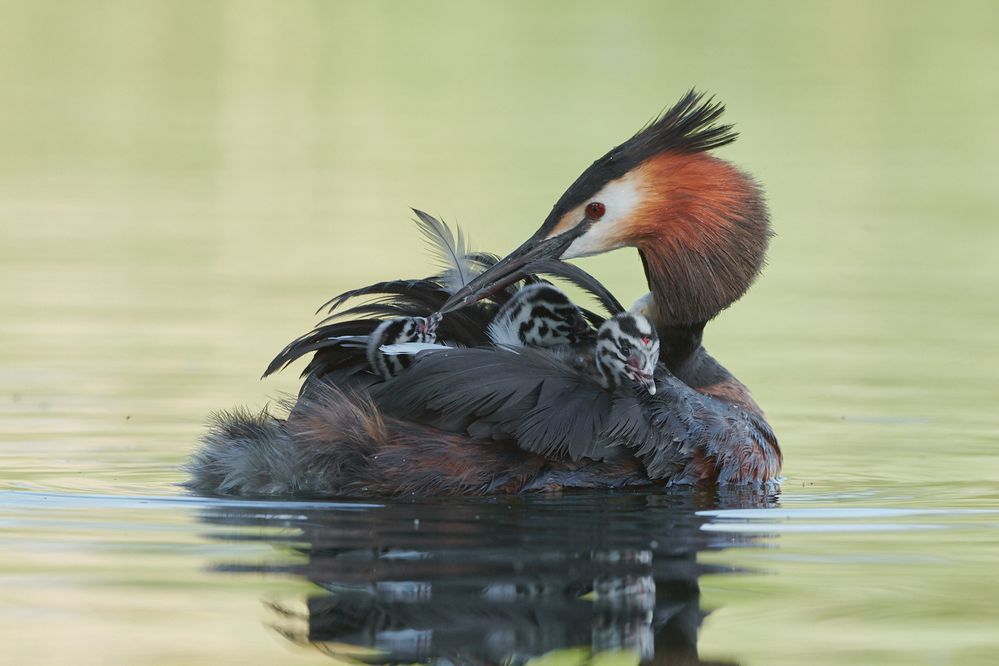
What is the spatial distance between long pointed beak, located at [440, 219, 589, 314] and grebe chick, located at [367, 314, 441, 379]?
0.60 ft

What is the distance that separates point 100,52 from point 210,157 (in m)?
8.69

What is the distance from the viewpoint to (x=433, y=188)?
644 inches

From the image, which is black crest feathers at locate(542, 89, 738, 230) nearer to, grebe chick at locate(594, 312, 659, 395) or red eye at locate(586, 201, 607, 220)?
red eye at locate(586, 201, 607, 220)

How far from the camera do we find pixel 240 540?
630cm

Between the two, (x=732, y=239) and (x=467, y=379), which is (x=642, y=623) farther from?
(x=732, y=239)

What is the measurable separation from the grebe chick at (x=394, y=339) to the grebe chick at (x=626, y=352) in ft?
2.19

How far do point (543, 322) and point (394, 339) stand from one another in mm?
624

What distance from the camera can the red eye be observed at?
7875 millimetres

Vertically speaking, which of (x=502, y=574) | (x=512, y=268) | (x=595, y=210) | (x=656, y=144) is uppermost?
(x=656, y=144)

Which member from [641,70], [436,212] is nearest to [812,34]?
[641,70]

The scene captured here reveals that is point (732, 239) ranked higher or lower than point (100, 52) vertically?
lower

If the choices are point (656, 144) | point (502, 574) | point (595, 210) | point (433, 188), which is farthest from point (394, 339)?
point (433, 188)

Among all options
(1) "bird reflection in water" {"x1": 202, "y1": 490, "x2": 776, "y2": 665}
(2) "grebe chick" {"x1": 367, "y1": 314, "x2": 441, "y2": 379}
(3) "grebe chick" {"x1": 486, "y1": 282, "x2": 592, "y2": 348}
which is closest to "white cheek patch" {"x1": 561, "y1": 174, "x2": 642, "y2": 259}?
(3) "grebe chick" {"x1": 486, "y1": 282, "x2": 592, "y2": 348}

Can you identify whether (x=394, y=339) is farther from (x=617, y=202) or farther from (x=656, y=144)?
(x=656, y=144)
